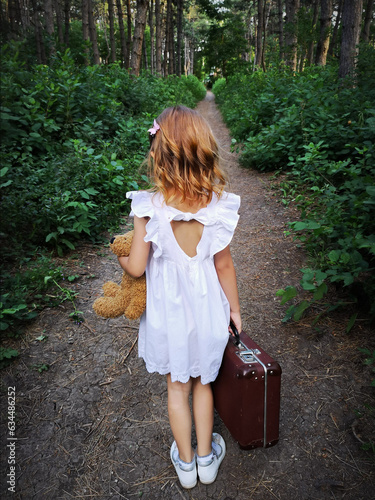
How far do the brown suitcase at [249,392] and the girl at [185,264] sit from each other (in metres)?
0.10

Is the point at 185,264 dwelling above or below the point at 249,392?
above

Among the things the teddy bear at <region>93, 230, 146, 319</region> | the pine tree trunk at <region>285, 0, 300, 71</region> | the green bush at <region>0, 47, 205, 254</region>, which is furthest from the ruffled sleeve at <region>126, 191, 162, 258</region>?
the pine tree trunk at <region>285, 0, 300, 71</region>

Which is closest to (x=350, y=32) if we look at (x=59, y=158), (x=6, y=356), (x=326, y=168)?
(x=326, y=168)

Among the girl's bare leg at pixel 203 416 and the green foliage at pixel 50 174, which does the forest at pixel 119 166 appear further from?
the girl's bare leg at pixel 203 416

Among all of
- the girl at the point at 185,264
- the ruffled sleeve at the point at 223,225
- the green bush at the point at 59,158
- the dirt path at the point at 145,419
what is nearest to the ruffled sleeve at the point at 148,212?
the girl at the point at 185,264

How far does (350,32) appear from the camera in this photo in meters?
6.59

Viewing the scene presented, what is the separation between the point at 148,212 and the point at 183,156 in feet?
0.97

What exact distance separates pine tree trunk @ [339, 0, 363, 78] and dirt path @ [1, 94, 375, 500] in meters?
5.78

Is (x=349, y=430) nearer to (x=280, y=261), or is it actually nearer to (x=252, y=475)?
(x=252, y=475)

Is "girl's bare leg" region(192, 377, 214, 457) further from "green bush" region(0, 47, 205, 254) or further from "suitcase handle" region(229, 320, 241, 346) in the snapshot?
"green bush" region(0, 47, 205, 254)

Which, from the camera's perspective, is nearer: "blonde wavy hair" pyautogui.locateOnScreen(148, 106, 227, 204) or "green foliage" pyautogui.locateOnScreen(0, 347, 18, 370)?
"blonde wavy hair" pyautogui.locateOnScreen(148, 106, 227, 204)

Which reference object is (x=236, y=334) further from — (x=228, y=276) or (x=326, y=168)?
(x=326, y=168)

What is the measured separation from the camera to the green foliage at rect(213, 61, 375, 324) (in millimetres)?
2535

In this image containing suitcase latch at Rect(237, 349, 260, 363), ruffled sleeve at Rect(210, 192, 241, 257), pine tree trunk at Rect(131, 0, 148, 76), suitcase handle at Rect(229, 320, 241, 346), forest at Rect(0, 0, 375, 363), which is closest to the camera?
ruffled sleeve at Rect(210, 192, 241, 257)
